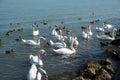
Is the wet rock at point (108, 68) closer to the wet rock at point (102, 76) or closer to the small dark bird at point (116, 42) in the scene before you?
the wet rock at point (102, 76)

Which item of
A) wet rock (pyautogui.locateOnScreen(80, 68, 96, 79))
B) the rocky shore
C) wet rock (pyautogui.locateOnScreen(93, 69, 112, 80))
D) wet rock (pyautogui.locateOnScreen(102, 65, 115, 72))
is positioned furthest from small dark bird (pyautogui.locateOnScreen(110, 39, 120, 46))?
wet rock (pyautogui.locateOnScreen(93, 69, 112, 80))

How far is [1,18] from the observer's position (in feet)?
162

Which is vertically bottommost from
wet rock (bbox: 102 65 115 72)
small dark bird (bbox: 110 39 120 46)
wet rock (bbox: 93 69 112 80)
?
small dark bird (bbox: 110 39 120 46)

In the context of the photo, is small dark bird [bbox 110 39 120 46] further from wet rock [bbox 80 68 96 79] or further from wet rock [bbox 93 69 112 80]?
wet rock [bbox 93 69 112 80]

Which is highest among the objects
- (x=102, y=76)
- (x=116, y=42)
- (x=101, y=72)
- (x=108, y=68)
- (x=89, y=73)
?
(x=101, y=72)

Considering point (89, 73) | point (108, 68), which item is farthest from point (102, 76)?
point (108, 68)

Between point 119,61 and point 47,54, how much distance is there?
660 centimetres

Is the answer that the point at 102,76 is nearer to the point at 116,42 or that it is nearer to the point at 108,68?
the point at 108,68

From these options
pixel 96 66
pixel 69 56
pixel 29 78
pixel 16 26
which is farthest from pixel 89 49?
pixel 16 26

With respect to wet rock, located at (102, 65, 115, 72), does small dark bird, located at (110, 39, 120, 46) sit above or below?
below

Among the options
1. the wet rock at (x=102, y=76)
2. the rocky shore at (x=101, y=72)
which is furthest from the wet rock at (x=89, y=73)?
the wet rock at (x=102, y=76)

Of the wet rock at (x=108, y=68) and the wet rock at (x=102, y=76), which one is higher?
the wet rock at (x=102, y=76)

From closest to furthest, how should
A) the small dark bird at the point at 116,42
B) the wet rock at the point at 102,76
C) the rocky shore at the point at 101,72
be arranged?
the wet rock at the point at 102,76, the rocky shore at the point at 101,72, the small dark bird at the point at 116,42

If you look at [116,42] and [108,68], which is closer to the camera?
[108,68]
